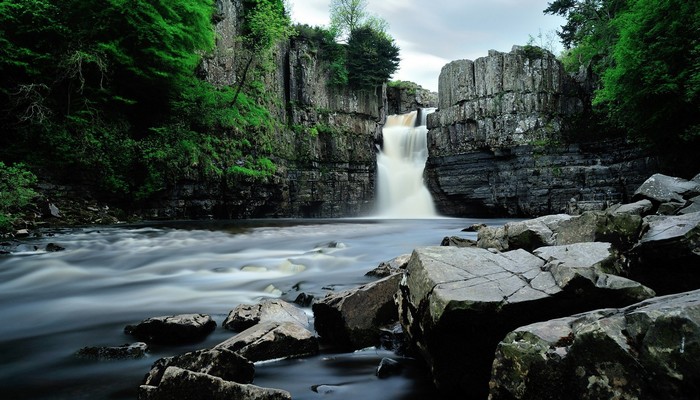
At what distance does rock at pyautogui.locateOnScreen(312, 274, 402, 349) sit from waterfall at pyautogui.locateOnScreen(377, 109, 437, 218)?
26447 millimetres

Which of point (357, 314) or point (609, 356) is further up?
point (609, 356)

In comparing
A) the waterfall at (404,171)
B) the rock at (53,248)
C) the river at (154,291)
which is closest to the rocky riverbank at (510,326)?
the river at (154,291)

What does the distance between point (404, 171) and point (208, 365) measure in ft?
102

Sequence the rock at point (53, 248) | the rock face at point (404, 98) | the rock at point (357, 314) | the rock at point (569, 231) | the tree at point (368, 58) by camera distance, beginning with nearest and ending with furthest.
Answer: the rock at point (357, 314) < the rock at point (569, 231) < the rock at point (53, 248) < the tree at point (368, 58) < the rock face at point (404, 98)

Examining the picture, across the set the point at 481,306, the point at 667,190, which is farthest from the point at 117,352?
the point at 667,190

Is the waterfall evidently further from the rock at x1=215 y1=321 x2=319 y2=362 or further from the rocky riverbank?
the rock at x1=215 y1=321 x2=319 y2=362

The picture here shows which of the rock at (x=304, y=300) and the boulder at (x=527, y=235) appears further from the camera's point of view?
the boulder at (x=527, y=235)

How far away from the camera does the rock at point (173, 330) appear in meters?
4.85

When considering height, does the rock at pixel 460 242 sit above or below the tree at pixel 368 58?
below

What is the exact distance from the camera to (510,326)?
10.8 ft

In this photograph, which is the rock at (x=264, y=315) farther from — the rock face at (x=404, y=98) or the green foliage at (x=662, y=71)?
the rock face at (x=404, y=98)

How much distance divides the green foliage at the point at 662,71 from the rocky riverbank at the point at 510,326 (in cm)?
1195

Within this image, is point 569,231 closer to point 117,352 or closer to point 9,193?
point 117,352

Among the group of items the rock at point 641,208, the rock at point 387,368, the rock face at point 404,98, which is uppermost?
the rock face at point 404,98
